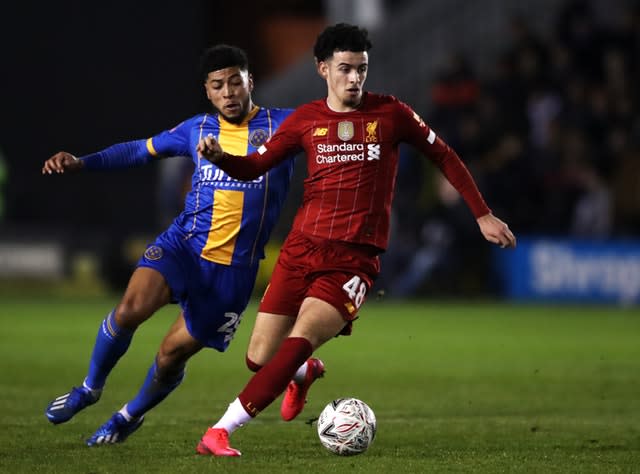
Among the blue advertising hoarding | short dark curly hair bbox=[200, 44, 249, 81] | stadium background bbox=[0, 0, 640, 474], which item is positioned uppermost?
short dark curly hair bbox=[200, 44, 249, 81]

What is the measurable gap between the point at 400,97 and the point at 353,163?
14604mm

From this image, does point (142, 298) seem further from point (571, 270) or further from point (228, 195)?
point (571, 270)

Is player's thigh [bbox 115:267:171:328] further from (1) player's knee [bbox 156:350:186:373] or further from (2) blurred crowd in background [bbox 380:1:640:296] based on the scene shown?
(2) blurred crowd in background [bbox 380:1:640:296]

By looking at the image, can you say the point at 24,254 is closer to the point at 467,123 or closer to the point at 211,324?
the point at 467,123

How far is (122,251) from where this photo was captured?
1845 centimetres

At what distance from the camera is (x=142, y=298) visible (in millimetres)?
6863

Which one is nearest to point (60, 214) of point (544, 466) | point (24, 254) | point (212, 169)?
point (24, 254)

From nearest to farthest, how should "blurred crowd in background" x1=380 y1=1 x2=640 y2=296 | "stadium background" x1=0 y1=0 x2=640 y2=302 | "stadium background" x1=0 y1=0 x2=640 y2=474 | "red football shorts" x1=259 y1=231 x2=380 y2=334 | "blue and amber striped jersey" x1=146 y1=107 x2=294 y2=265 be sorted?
"red football shorts" x1=259 y1=231 x2=380 y2=334, "blue and amber striped jersey" x1=146 y1=107 x2=294 y2=265, "stadium background" x1=0 y1=0 x2=640 y2=474, "blurred crowd in background" x1=380 y1=1 x2=640 y2=296, "stadium background" x1=0 y1=0 x2=640 y2=302

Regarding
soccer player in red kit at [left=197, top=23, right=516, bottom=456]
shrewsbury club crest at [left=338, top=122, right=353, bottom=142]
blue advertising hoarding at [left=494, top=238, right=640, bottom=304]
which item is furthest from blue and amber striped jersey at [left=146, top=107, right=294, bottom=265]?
blue advertising hoarding at [left=494, top=238, right=640, bottom=304]

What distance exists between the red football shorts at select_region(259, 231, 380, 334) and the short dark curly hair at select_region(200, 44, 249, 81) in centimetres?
103

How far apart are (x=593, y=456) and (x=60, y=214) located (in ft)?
49.3

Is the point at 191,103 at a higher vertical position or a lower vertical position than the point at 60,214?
higher

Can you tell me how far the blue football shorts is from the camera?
277 inches

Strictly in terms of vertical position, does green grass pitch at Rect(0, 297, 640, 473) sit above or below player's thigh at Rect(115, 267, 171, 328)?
below
